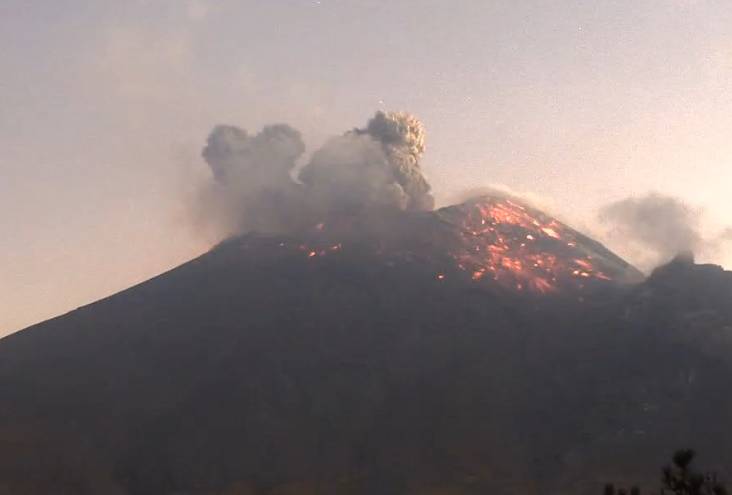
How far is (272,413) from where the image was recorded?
15375cm

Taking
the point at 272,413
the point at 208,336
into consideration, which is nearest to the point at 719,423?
the point at 272,413

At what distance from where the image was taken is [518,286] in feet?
618

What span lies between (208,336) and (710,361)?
10046 cm

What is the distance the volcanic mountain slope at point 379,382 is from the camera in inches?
5295

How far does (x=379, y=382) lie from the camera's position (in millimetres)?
163125

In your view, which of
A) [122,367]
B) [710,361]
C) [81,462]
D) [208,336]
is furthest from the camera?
[208,336]

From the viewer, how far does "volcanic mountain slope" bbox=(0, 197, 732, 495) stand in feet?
441

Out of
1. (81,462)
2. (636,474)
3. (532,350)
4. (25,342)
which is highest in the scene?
(25,342)

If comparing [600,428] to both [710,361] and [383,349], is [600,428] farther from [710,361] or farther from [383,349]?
[383,349]

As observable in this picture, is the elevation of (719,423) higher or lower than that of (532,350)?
lower

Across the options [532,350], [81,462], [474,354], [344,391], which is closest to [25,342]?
[81,462]

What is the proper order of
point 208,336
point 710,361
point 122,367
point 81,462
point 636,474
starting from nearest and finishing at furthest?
point 636,474, point 81,462, point 710,361, point 122,367, point 208,336

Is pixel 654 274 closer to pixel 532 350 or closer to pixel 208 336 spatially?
pixel 532 350

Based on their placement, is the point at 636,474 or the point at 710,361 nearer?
the point at 636,474
